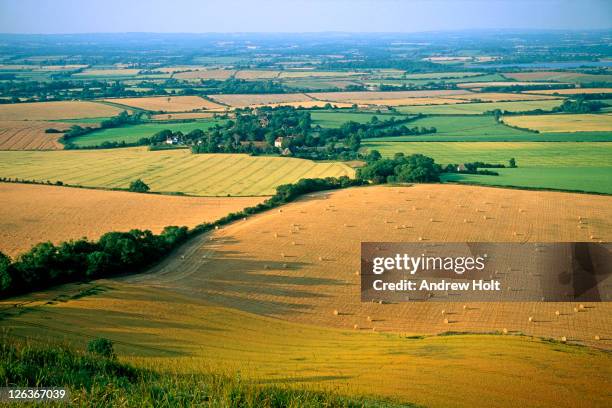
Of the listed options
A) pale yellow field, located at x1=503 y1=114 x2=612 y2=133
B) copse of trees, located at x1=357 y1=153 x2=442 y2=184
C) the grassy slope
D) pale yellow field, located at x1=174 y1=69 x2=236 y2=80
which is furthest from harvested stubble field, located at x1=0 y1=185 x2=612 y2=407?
pale yellow field, located at x1=174 y1=69 x2=236 y2=80

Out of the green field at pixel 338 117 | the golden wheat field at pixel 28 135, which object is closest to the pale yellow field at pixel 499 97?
the green field at pixel 338 117

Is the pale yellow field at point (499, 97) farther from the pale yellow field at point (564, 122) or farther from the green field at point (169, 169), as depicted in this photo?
the green field at point (169, 169)

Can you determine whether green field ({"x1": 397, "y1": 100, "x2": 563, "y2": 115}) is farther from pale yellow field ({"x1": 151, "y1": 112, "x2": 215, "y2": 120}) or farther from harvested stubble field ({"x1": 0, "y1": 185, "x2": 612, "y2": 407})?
harvested stubble field ({"x1": 0, "y1": 185, "x2": 612, "y2": 407})

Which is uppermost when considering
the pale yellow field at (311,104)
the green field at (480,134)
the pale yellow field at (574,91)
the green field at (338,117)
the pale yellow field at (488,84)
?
the pale yellow field at (488,84)

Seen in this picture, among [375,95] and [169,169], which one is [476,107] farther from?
[169,169]

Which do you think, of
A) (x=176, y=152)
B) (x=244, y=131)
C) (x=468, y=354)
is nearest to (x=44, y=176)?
(x=176, y=152)

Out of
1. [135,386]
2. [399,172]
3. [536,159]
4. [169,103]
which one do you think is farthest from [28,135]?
[135,386]
